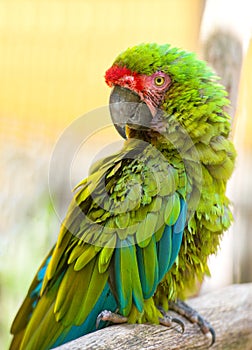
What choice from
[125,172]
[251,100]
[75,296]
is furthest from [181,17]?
[75,296]

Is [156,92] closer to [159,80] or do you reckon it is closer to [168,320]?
[159,80]

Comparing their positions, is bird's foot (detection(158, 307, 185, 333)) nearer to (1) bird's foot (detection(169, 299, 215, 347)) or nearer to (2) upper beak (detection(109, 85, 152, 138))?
(1) bird's foot (detection(169, 299, 215, 347))

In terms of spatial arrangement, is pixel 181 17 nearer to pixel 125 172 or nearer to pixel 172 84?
pixel 172 84

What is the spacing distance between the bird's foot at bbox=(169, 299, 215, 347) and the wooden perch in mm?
11

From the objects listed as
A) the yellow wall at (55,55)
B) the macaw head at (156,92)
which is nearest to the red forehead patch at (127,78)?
the macaw head at (156,92)

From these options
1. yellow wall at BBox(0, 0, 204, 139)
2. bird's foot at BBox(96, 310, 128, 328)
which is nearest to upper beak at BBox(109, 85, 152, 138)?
bird's foot at BBox(96, 310, 128, 328)

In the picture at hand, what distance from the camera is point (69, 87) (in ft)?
5.41

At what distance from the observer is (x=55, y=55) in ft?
5.45

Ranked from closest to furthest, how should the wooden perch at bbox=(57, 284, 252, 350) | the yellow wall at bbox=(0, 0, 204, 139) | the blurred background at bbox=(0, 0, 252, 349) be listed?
the wooden perch at bbox=(57, 284, 252, 350) → the blurred background at bbox=(0, 0, 252, 349) → the yellow wall at bbox=(0, 0, 204, 139)

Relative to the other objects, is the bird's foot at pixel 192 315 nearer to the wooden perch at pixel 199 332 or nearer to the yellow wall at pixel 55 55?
the wooden perch at pixel 199 332

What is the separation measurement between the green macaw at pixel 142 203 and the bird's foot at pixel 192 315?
0.12 meters

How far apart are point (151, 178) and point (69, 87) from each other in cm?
86

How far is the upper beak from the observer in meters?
0.90

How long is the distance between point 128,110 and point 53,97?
78cm
